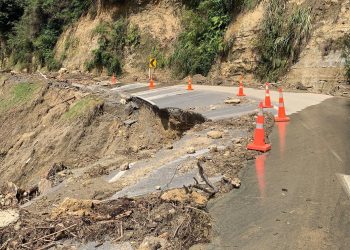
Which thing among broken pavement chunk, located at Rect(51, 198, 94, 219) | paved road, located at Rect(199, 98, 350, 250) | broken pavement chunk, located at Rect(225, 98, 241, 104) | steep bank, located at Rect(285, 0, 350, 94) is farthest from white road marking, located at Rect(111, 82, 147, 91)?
broken pavement chunk, located at Rect(51, 198, 94, 219)

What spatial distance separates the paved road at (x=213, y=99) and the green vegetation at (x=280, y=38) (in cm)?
246

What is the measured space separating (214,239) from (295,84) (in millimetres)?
14562

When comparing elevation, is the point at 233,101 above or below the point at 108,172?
above

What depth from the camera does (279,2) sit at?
2052 cm

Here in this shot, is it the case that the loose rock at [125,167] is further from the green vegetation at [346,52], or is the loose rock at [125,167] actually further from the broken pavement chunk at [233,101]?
the green vegetation at [346,52]

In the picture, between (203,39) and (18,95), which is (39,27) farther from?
(203,39)

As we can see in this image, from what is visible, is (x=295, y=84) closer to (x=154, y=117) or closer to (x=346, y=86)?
(x=346, y=86)

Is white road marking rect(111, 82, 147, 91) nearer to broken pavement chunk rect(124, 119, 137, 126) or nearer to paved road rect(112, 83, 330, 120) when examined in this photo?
paved road rect(112, 83, 330, 120)

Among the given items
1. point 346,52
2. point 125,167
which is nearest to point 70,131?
point 125,167

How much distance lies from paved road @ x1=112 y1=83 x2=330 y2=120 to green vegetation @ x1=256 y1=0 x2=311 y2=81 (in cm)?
246

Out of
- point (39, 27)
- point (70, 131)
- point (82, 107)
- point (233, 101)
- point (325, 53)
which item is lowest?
point (70, 131)

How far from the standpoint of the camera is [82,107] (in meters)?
19.1

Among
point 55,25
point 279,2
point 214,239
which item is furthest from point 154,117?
point 55,25

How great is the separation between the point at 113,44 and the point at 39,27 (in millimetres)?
10336
